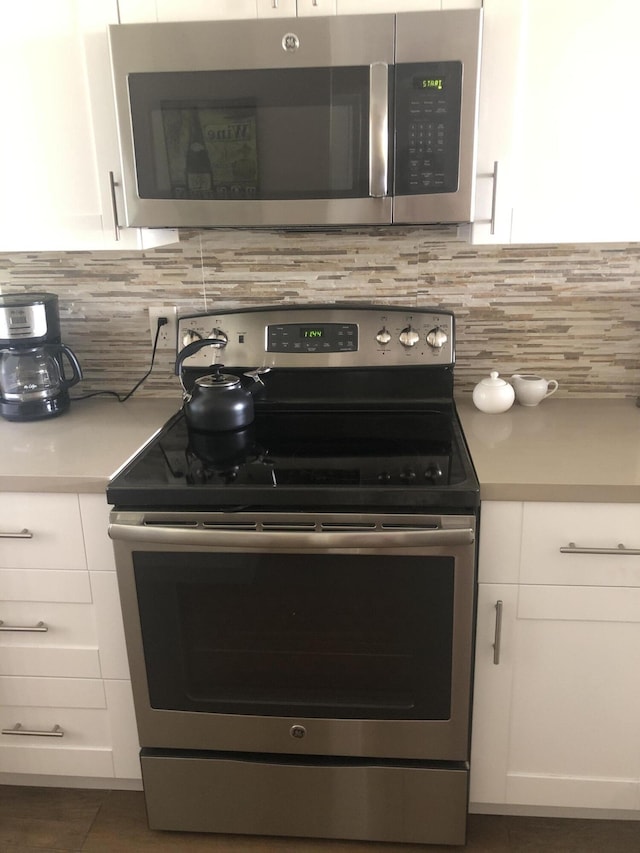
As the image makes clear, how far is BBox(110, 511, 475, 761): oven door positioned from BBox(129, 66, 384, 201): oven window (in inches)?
27.9

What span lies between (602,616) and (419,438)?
1.81 feet

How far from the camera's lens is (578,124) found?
4.84ft

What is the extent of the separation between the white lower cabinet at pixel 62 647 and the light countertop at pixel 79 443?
2.0 inches

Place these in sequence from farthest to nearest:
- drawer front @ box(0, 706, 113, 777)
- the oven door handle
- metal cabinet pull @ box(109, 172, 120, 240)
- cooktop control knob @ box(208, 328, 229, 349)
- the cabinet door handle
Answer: cooktop control knob @ box(208, 328, 229, 349) → drawer front @ box(0, 706, 113, 777) → metal cabinet pull @ box(109, 172, 120, 240) → the cabinet door handle → the oven door handle

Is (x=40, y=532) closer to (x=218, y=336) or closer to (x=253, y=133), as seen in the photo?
(x=218, y=336)

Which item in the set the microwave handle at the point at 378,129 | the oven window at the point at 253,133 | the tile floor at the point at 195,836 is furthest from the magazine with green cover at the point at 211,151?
the tile floor at the point at 195,836

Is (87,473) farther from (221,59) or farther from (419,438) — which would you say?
(221,59)

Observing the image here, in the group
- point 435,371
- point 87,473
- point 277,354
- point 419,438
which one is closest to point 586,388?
point 435,371

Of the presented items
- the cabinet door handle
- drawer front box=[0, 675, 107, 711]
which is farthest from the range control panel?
drawer front box=[0, 675, 107, 711]

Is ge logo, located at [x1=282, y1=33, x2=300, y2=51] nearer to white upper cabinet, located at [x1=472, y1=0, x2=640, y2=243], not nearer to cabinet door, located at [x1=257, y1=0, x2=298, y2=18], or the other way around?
cabinet door, located at [x1=257, y1=0, x2=298, y2=18]

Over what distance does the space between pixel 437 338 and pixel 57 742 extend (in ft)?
4.57

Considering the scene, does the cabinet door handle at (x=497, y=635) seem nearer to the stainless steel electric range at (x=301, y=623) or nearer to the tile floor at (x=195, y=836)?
the stainless steel electric range at (x=301, y=623)

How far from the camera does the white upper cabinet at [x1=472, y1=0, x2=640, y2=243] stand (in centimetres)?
142

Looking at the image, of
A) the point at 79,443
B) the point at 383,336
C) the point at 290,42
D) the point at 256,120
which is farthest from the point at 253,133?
the point at 79,443
